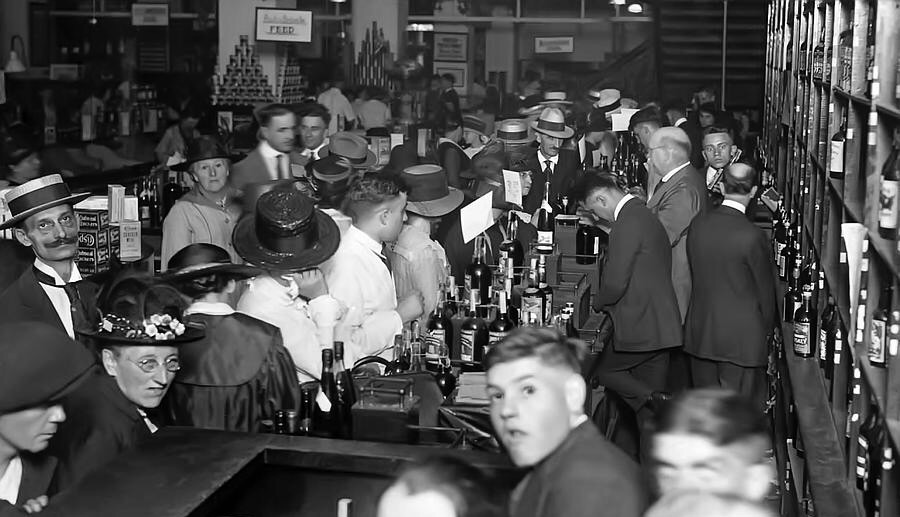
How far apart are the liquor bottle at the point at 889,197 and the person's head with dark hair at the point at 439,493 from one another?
80.3 inches

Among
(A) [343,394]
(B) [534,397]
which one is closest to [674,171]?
(A) [343,394]

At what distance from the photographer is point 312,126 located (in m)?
9.09

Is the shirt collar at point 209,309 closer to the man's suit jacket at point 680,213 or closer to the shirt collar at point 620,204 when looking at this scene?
the shirt collar at point 620,204

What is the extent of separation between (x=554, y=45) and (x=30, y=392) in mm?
17180

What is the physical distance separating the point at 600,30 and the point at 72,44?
8.10 m

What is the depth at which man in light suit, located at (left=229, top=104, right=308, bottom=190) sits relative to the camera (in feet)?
26.0

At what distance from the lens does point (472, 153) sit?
10758mm

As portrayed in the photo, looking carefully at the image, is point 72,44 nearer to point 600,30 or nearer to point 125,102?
point 125,102

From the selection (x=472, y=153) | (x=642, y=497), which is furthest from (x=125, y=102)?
(x=642, y=497)

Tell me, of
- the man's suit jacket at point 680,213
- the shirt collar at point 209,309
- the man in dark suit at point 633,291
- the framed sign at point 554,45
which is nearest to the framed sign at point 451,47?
the framed sign at point 554,45

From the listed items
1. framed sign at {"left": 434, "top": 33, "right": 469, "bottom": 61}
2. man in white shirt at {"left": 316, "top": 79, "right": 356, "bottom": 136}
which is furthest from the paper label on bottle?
framed sign at {"left": 434, "top": 33, "right": 469, "bottom": 61}

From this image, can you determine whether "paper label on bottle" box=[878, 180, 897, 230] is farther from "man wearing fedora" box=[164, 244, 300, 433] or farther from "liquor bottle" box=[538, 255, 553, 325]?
"liquor bottle" box=[538, 255, 553, 325]

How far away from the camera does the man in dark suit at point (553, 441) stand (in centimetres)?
231

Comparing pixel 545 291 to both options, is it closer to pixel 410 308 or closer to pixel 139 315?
pixel 410 308
